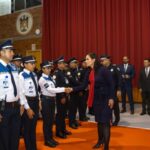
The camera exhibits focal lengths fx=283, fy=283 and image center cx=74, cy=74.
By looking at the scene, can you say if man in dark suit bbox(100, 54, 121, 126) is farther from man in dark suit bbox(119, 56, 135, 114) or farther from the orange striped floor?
man in dark suit bbox(119, 56, 135, 114)

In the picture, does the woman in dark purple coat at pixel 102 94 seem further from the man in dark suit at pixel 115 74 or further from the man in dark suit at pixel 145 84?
the man in dark suit at pixel 145 84

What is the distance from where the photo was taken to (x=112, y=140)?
15.9 ft

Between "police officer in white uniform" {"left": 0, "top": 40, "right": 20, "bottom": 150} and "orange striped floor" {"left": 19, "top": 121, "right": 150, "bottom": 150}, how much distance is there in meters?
1.23

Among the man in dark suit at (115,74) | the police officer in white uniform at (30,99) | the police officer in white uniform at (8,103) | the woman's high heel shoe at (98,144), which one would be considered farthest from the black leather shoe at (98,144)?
the police officer in white uniform at (8,103)

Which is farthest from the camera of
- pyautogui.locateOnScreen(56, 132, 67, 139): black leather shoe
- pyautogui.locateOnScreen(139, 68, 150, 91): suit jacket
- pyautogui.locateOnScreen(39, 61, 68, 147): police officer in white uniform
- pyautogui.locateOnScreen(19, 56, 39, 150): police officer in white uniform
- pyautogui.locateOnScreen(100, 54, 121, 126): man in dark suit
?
pyautogui.locateOnScreen(139, 68, 150, 91): suit jacket

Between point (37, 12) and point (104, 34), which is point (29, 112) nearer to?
point (104, 34)

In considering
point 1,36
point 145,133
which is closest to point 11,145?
point 145,133

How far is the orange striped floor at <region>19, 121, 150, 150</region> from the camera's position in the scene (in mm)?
4477

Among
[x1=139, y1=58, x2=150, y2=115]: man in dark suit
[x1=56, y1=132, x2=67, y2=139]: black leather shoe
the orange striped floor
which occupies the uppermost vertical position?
[x1=139, y1=58, x2=150, y2=115]: man in dark suit

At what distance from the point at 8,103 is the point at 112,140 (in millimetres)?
2311

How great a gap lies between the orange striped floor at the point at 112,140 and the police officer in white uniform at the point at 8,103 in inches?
48.6

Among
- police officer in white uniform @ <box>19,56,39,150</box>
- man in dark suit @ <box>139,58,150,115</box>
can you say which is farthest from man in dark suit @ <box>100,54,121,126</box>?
police officer in white uniform @ <box>19,56,39,150</box>

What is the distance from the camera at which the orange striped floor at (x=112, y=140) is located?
14.7 feet

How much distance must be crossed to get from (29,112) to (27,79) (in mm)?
502
